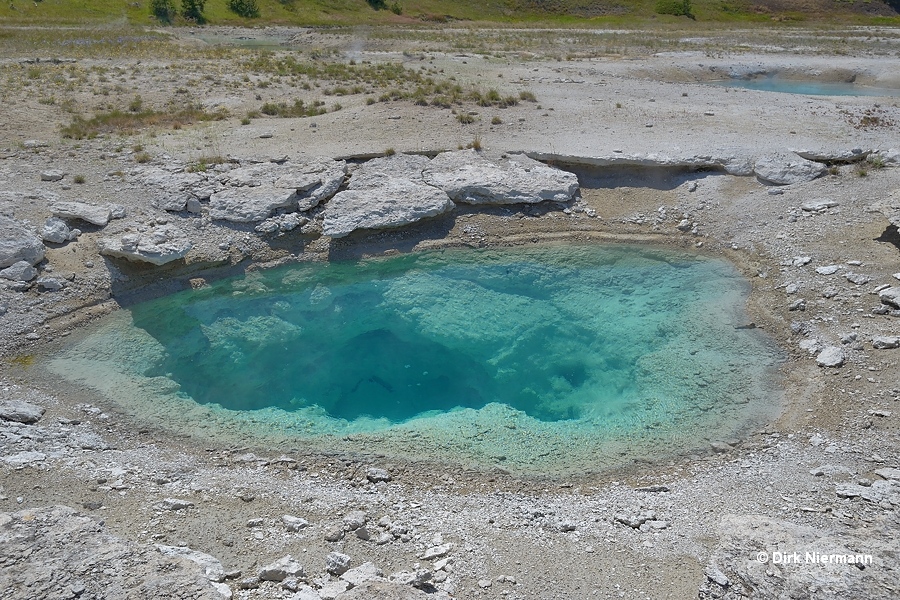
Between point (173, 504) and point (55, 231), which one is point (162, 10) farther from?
point (173, 504)

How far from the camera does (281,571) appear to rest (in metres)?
7.26

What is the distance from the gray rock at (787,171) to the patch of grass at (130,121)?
18042 millimetres

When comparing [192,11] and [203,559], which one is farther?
[192,11]

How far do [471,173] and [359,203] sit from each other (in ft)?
11.1

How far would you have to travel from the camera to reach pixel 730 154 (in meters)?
18.7

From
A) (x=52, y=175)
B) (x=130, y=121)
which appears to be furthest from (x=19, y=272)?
(x=130, y=121)

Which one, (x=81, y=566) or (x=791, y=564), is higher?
(x=791, y=564)

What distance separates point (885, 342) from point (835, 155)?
873 centimetres

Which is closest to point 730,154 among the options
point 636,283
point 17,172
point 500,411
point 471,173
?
point 636,283

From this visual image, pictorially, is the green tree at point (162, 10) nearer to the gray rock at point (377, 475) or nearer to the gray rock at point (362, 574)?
the gray rock at point (377, 475)

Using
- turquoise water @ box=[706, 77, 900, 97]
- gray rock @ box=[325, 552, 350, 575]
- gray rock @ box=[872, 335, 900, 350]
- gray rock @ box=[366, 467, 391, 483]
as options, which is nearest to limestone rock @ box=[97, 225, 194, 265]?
gray rock @ box=[366, 467, 391, 483]

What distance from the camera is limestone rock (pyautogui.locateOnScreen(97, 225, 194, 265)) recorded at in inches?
569

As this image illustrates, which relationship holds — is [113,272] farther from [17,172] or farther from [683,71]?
[683,71]

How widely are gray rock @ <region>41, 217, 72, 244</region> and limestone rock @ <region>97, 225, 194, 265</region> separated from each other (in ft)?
2.43
